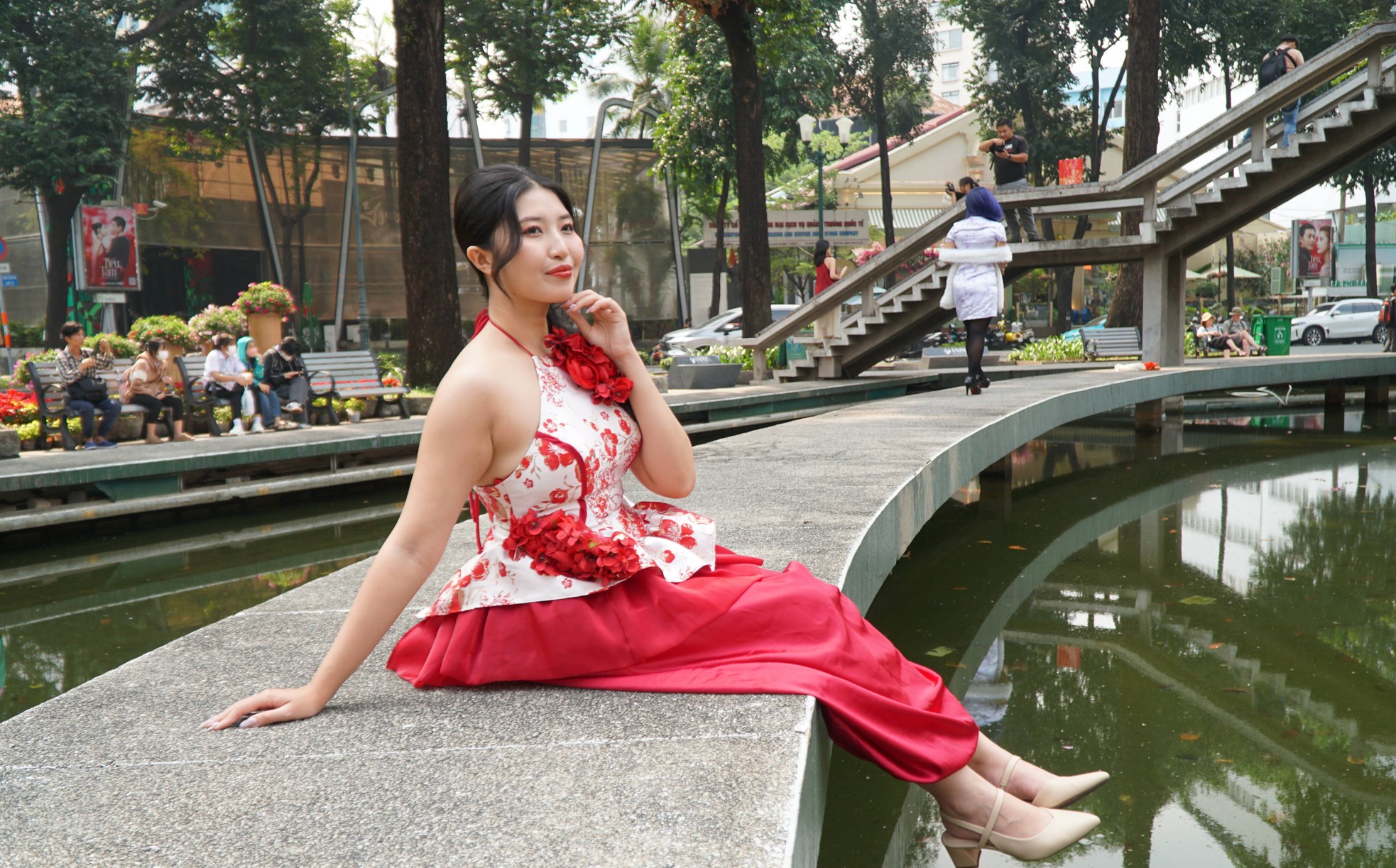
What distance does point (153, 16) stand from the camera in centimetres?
2892

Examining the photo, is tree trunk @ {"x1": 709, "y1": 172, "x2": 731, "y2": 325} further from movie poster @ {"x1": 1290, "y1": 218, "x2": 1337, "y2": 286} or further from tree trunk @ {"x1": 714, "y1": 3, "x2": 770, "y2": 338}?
movie poster @ {"x1": 1290, "y1": 218, "x2": 1337, "y2": 286}

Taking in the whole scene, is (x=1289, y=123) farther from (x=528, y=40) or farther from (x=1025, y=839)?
(x=528, y=40)

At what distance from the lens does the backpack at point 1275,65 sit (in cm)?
1498

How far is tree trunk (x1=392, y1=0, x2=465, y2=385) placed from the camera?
1383cm

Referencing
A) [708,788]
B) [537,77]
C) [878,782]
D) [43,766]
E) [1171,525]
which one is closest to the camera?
[708,788]

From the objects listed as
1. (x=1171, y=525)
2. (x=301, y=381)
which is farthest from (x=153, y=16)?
(x=1171, y=525)

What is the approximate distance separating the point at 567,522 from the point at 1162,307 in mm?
13555

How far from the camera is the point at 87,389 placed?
1059 cm

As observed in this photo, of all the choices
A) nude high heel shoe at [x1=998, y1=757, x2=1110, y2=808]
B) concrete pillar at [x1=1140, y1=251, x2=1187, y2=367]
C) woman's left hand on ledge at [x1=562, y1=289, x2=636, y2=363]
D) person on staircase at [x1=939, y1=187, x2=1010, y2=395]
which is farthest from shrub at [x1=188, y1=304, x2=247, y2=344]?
nude high heel shoe at [x1=998, y1=757, x2=1110, y2=808]

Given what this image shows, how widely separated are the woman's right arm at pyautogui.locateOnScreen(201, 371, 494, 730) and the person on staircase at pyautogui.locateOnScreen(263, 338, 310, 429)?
10.5 metres

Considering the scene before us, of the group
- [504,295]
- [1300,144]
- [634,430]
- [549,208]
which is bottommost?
[634,430]

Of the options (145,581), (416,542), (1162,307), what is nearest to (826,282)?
(1162,307)

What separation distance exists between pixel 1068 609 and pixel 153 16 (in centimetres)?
3074

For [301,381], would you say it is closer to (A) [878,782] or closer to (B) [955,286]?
(B) [955,286]
